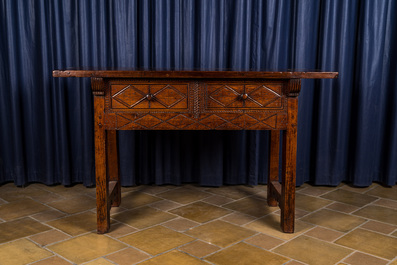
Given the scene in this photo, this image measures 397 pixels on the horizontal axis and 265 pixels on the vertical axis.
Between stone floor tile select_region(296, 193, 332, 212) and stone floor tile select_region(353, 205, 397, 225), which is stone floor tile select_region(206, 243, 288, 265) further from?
stone floor tile select_region(353, 205, 397, 225)

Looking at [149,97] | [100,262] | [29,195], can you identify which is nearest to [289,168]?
[149,97]

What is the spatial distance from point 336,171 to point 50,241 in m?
2.10

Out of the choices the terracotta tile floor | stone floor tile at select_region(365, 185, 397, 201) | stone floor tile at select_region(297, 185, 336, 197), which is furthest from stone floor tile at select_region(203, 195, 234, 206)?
stone floor tile at select_region(365, 185, 397, 201)

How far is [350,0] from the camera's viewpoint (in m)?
3.18

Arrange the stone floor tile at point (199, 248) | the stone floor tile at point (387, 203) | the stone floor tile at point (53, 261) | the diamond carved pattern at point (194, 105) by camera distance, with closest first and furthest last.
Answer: the stone floor tile at point (53, 261) < the stone floor tile at point (199, 248) < the diamond carved pattern at point (194, 105) < the stone floor tile at point (387, 203)

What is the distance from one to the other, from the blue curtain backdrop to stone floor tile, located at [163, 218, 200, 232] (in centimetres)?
70

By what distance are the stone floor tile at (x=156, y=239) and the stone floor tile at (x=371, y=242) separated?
836mm

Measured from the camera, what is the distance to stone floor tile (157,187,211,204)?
3022mm

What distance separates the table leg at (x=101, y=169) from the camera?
90.1 inches

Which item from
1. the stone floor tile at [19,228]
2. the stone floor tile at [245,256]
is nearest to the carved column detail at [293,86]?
the stone floor tile at [245,256]

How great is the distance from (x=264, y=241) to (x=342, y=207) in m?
0.82

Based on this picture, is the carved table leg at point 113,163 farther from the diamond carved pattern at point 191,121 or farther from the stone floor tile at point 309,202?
the stone floor tile at point 309,202

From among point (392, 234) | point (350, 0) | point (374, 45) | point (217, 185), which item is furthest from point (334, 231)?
point (350, 0)

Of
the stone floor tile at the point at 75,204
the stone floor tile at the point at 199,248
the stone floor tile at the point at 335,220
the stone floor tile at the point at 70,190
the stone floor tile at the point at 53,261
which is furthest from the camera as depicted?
the stone floor tile at the point at 70,190
